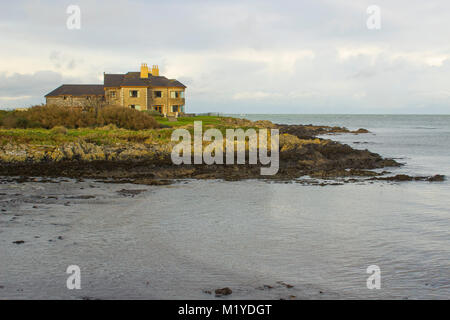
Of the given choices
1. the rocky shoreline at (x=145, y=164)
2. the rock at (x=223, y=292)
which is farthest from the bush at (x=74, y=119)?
the rock at (x=223, y=292)

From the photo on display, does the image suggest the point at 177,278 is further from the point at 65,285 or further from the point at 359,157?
the point at 359,157

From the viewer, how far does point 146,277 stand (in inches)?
392

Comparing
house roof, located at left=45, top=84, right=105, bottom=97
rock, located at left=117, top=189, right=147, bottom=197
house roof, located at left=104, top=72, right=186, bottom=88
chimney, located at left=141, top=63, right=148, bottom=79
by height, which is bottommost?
rock, located at left=117, top=189, right=147, bottom=197

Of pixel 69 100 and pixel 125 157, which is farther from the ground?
pixel 69 100

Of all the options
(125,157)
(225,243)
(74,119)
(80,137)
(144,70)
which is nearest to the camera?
(225,243)

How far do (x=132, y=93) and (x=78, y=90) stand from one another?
1026 cm

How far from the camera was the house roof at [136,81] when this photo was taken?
63.6 m

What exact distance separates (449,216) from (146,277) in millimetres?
11025

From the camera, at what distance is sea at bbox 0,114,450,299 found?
9.45 metres

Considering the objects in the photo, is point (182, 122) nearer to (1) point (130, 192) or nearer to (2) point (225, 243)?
(1) point (130, 192)

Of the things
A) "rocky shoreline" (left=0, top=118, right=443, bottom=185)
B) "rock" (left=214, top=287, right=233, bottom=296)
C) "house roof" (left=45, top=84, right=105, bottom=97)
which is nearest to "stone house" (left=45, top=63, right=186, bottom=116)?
"house roof" (left=45, top=84, right=105, bottom=97)

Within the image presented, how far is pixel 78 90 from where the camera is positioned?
68.4m

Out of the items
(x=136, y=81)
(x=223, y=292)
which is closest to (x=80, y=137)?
(x=223, y=292)

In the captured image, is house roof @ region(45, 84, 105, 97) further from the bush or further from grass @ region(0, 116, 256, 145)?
grass @ region(0, 116, 256, 145)
